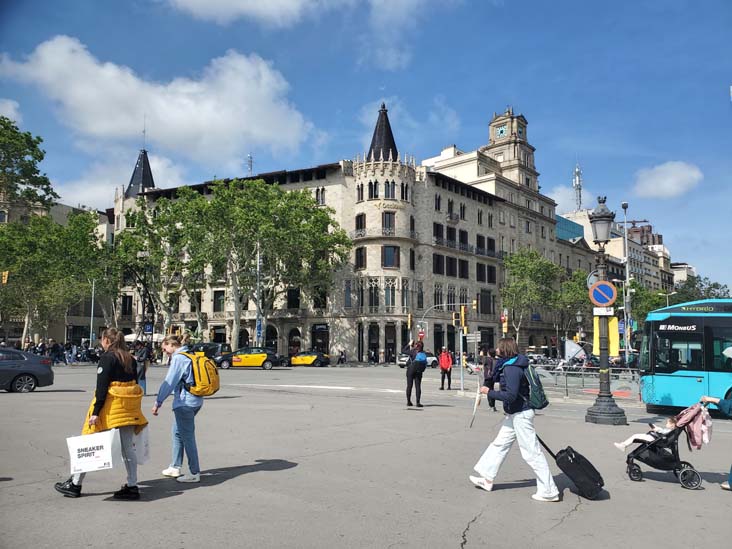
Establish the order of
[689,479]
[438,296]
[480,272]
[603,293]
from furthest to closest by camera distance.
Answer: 1. [480,272]
2. [438,296]
3. [603,293]
4. [689,479]

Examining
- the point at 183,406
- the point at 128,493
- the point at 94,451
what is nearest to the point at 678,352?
the point at 183,406

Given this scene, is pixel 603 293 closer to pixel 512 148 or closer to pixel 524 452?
pixel 524 452

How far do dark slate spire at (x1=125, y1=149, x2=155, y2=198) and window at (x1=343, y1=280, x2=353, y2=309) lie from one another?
109 feet

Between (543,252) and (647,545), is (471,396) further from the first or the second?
(543,252)

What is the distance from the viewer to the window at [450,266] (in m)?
61.7

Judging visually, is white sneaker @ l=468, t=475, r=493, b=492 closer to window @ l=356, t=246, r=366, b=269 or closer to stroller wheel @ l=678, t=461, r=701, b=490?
stroller wheel @ l=678, t=461, r=701, b=490

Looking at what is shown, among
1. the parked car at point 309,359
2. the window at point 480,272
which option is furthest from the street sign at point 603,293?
the window at point 480,272

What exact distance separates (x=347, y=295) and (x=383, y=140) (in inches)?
619

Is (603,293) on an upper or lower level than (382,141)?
lower

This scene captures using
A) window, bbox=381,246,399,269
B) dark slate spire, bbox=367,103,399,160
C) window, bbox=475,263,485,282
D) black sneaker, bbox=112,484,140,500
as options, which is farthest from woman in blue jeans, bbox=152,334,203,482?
window, bbox=475,263,485,282

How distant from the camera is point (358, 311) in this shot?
188ft

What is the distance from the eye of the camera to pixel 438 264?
60625 millimetres

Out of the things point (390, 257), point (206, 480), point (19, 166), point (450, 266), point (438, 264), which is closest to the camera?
point (206, 480)

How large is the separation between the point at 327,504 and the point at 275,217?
141 ft
